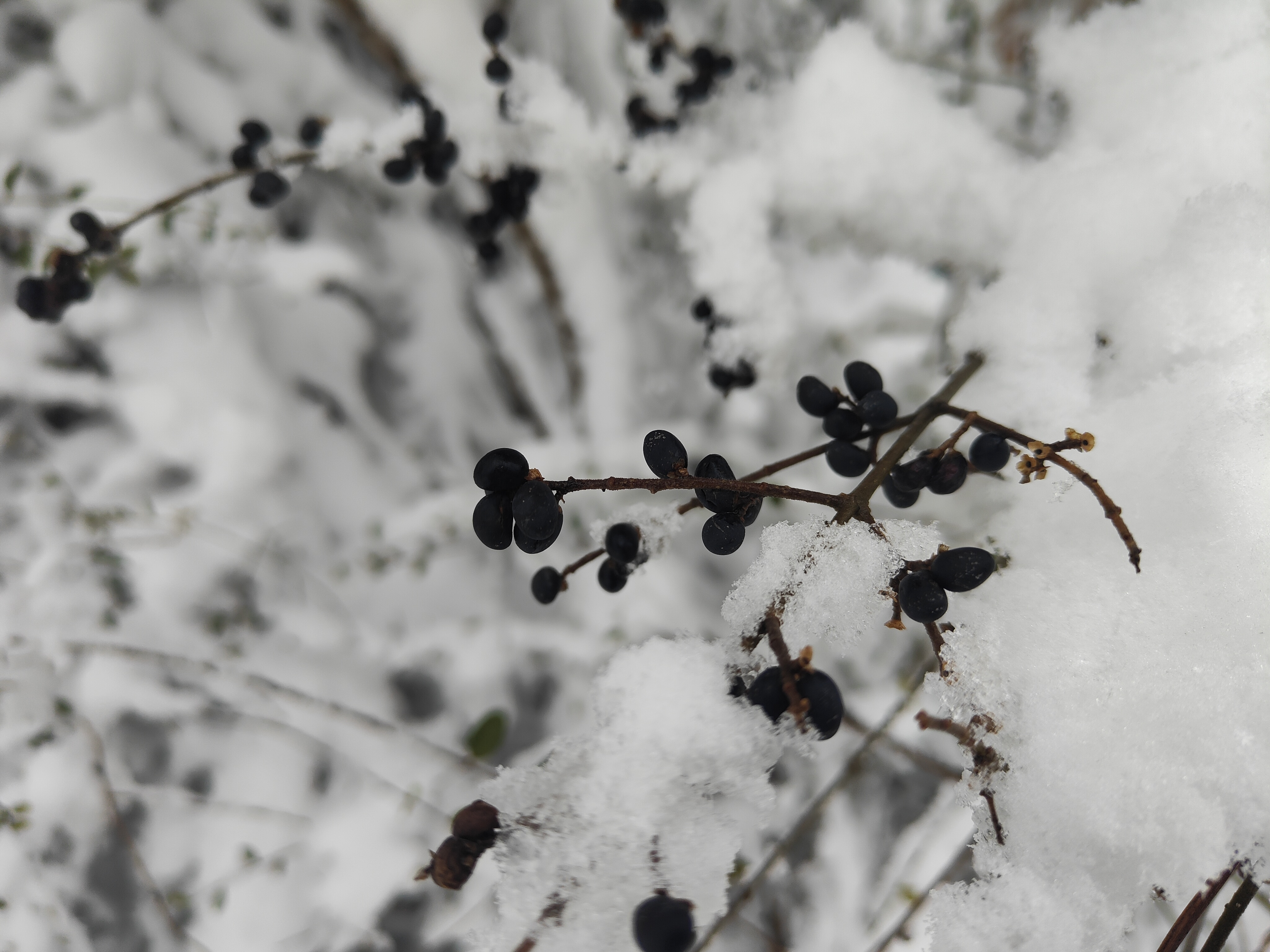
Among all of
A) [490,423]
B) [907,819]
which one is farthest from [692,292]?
[907,819]

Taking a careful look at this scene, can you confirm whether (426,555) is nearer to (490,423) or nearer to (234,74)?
(490,423)

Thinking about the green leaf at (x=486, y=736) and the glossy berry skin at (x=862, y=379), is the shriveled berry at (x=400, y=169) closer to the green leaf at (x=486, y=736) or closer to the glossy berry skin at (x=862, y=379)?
the glossy berry skin at (x=862, y=379)

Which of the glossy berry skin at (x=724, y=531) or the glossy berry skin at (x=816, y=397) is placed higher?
the glossy berry skin at (x=816, y=397)

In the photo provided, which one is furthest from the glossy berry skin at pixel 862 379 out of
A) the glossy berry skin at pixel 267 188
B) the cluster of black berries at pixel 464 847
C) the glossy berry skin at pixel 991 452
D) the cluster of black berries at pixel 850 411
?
the glossy berry skin at pixel 267 188

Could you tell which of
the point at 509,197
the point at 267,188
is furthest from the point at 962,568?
the point at 267,188

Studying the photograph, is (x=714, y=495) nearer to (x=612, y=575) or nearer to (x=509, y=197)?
(x=612, y=575)

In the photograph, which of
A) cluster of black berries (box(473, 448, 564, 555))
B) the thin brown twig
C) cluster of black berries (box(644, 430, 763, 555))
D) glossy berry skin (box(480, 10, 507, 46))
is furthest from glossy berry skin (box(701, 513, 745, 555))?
the thin brown twig

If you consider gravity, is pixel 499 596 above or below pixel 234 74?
below
